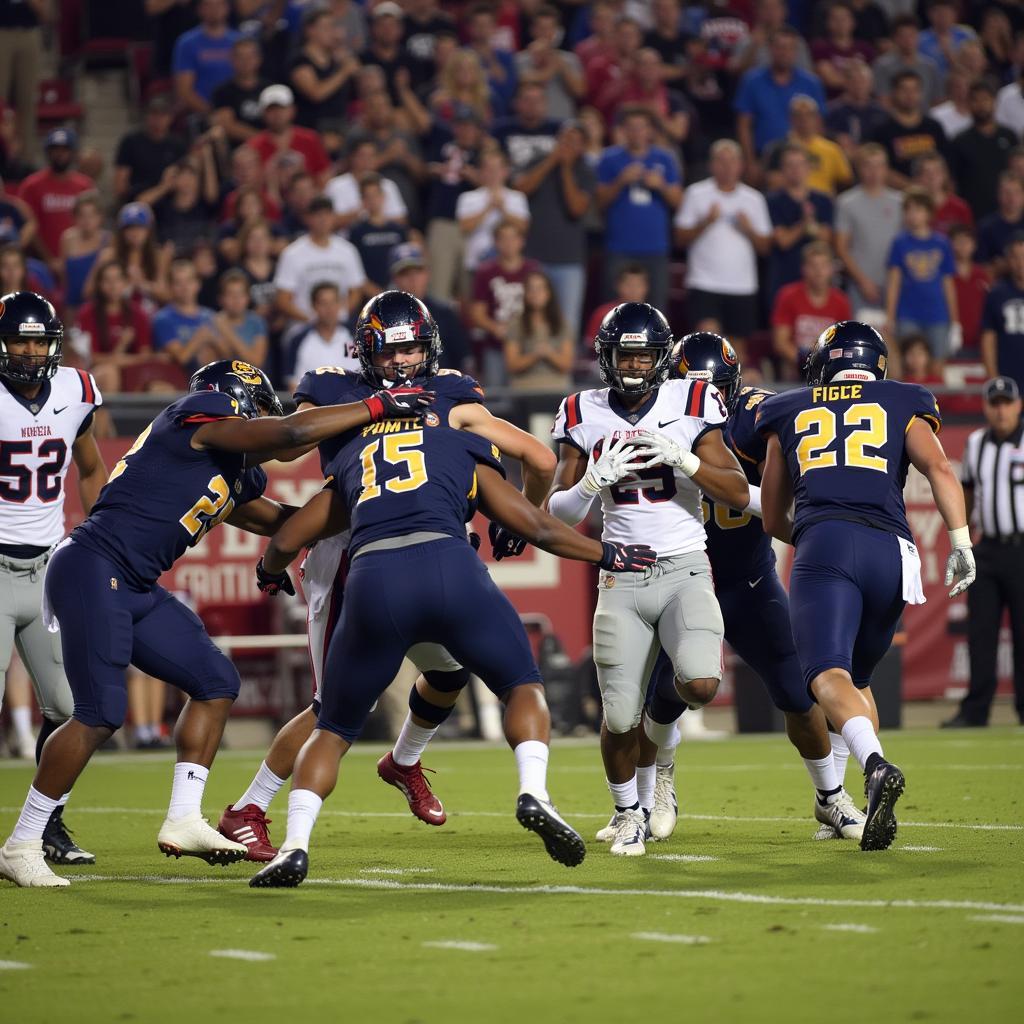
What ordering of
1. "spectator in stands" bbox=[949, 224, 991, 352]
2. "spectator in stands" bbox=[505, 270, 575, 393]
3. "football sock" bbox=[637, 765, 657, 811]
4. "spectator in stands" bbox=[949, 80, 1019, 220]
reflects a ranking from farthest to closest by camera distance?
"spectator in stands" bbox=[949, 80, 1019, 220]
"spectator in stands" bbox=[949, 224, 991, 352]
"spectator in stands" bbox=[505, 270, 575, 393]
"football sock" bbox=[637, 765, 657, 811]

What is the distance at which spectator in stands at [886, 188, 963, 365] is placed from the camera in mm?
14453

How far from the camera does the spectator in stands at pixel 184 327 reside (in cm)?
1266

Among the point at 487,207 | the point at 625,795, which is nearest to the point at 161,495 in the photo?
the point at 625,795

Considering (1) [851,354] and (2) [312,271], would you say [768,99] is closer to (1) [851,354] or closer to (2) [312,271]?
Answer: (2) [312,271]

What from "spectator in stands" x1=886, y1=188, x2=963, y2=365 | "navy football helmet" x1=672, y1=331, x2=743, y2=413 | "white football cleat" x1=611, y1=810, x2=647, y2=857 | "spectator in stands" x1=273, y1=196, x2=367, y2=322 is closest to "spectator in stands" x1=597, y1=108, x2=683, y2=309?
"spectator in stands" x1=886, y1=188, x2=963, y2=365

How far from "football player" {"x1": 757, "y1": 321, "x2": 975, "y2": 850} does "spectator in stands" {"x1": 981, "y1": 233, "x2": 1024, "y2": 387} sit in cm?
750

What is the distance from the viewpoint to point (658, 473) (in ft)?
21.6

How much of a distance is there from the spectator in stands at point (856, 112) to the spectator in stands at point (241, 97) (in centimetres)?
507

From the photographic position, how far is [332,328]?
12484mm

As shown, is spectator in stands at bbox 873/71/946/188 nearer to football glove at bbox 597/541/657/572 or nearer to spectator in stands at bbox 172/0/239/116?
spectator in stands at bbox 172/0/239/116

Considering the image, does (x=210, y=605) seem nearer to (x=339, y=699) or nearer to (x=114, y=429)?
(x=114, y=429)

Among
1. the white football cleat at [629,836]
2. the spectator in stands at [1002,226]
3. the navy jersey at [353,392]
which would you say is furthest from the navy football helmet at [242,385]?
the spectator in stands at [1002,226]

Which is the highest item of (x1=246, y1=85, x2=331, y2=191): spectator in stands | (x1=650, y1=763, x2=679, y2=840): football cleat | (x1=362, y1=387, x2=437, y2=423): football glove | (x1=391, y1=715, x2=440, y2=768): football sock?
(x1=246, y1=85, x2=331, y2=191): spectator in stands

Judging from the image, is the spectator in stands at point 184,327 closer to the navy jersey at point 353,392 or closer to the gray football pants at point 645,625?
the navy jersey at point 353,392
